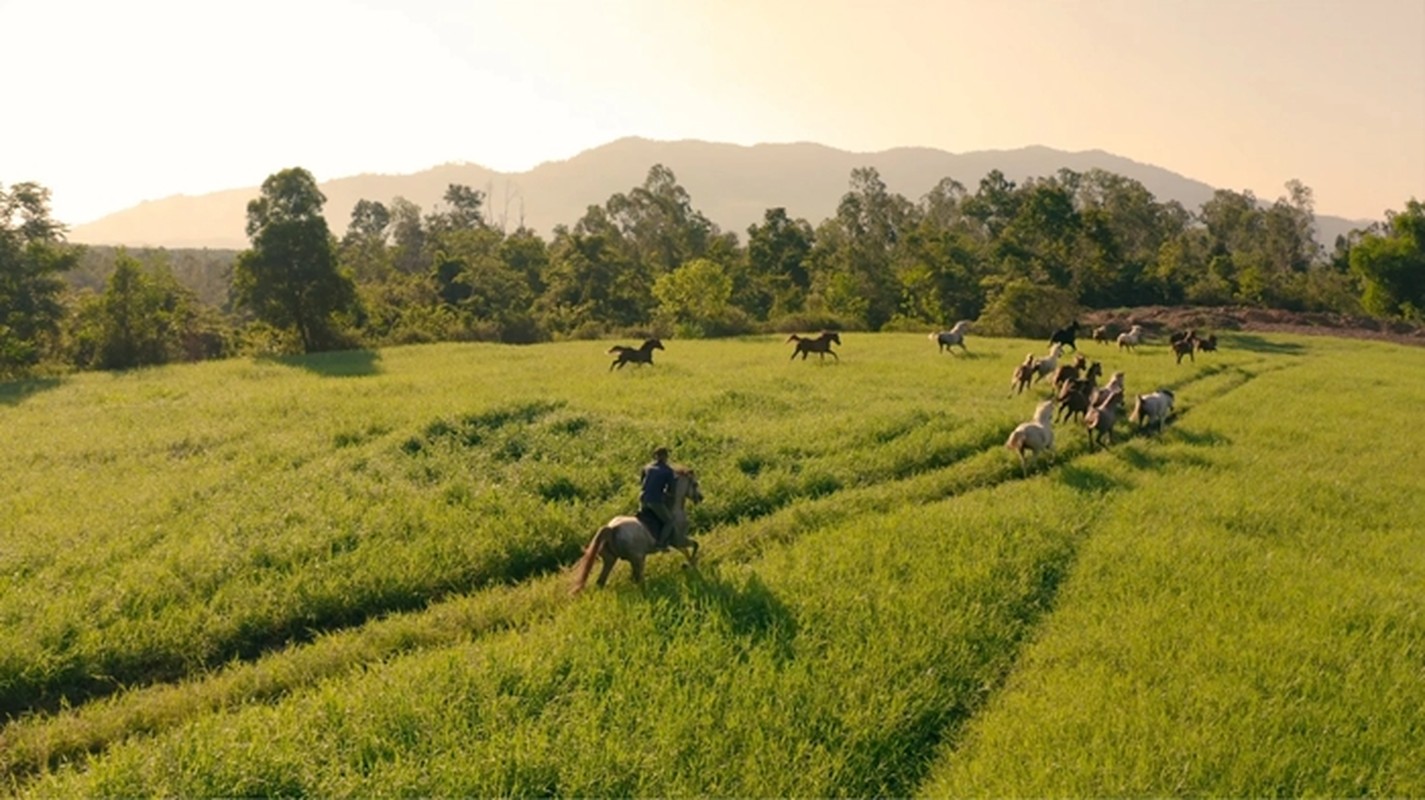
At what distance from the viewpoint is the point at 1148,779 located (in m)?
5.49

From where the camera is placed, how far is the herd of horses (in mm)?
8430

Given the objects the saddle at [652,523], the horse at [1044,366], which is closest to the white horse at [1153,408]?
the horse at [1044,366]

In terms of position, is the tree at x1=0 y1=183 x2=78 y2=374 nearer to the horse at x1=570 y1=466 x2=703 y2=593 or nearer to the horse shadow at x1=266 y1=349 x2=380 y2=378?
the horse shadow at x1=266 y1=349 x2=380 y2=378

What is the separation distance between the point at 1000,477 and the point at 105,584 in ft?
43.5

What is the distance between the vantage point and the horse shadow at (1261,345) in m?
36.5

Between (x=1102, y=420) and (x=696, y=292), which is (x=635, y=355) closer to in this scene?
(x=1102, y=420)

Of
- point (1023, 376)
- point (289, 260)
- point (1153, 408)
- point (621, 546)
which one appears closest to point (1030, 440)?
point (1153, 408)

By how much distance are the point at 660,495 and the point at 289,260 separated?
36.2 m

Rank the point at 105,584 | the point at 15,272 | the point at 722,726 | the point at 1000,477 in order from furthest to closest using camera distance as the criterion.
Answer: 1. the point at 15,272
2. the point at 1000,477
3. the point at 105,584
4. the point at 722,726

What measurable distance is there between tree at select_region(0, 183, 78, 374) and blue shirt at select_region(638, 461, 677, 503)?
3943 cm

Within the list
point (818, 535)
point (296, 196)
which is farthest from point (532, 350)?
point (818, 535)

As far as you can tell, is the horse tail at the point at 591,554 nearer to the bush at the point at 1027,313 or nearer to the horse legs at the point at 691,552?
the horse legs at the point at 691,552

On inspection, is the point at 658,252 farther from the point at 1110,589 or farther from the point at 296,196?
the point at 1110,589

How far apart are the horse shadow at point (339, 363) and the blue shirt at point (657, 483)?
20.4 meters
